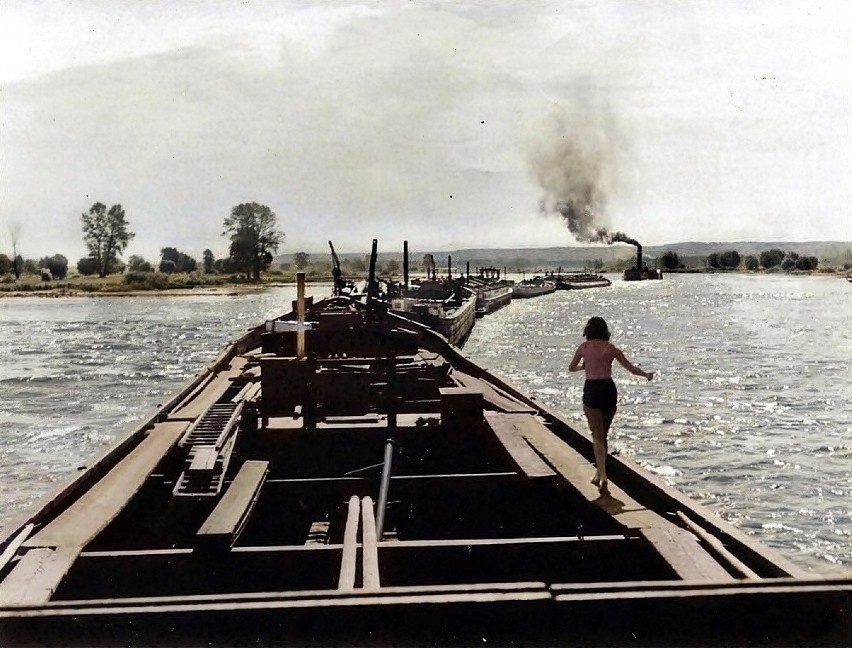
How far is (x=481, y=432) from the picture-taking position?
33.6ft

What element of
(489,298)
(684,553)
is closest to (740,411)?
(684,553)

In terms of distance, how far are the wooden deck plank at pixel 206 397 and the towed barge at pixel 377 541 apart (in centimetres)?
13

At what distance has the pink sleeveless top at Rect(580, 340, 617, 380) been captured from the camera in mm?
6582

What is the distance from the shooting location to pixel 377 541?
249 inches

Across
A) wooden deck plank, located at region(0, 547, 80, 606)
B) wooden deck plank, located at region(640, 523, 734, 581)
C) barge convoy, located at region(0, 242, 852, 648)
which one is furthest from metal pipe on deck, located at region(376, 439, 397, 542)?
wooden deck plank, located at region(0, 547, 80, 606)

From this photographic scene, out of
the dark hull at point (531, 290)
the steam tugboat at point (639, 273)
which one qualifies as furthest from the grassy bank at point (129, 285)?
the steam tugboat at point (639, 273)

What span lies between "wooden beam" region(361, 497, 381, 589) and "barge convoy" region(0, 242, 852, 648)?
0.03m

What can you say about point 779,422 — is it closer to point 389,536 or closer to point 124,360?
point 389,536

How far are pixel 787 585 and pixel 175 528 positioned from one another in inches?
219

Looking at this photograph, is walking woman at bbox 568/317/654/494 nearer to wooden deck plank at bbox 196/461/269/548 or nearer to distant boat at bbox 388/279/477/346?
wooden deck plank at bbox 196/461/269/548

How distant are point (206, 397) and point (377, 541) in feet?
26.2

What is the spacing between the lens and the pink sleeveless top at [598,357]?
259 inches

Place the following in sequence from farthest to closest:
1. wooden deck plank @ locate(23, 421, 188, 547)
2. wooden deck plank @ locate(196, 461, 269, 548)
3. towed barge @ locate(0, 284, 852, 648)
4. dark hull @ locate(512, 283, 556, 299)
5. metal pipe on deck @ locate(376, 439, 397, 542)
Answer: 1. dark hull @ locate(512, 283, 556, 299)
2. metal pipe on deck @ locate(376, 439, 397, 542)
3. wooden deck plank @ locate(23, 421, 188, 547)
4. wooden deck plank @ locate(196, 461, 269, 548)
5. towed barge @ locate(0, 284, 852, 648)

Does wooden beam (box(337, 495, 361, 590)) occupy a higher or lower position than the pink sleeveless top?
lower
